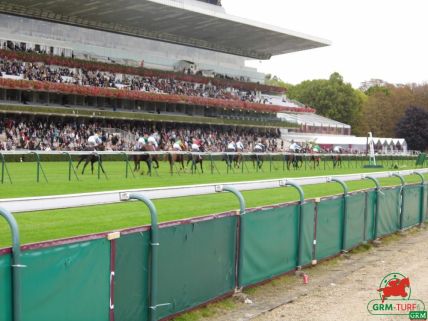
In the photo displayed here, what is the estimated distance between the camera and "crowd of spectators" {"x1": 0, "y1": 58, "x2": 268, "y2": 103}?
40.2 metres

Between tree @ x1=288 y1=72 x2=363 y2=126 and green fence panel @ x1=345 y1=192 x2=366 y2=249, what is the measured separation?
81.1 metres

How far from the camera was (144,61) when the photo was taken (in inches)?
2095

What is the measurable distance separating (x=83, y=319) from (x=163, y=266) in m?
1.10

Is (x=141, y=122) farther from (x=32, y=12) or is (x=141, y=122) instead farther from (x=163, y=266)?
(x=163, y=266)

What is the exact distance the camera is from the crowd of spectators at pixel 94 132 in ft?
115

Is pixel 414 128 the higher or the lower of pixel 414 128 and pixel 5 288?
the higher

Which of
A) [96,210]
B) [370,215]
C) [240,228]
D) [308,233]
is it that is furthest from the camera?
[96,210]

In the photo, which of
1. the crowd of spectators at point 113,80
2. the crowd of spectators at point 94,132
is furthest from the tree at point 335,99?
the crowd of spectators at point 94,132

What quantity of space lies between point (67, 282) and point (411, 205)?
1034 centimetres

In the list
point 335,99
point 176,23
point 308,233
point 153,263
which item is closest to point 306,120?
point 335,99

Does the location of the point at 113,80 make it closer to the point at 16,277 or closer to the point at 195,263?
the point at 195,263

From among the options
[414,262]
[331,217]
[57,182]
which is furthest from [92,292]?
[57,182]

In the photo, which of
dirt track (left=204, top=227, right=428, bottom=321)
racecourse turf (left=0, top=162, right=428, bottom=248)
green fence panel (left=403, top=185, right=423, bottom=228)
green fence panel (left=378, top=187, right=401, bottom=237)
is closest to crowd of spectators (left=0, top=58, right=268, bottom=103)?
racecourse turf (left=0, top=162, right=428, bottom=248)

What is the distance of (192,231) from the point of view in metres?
6.14
